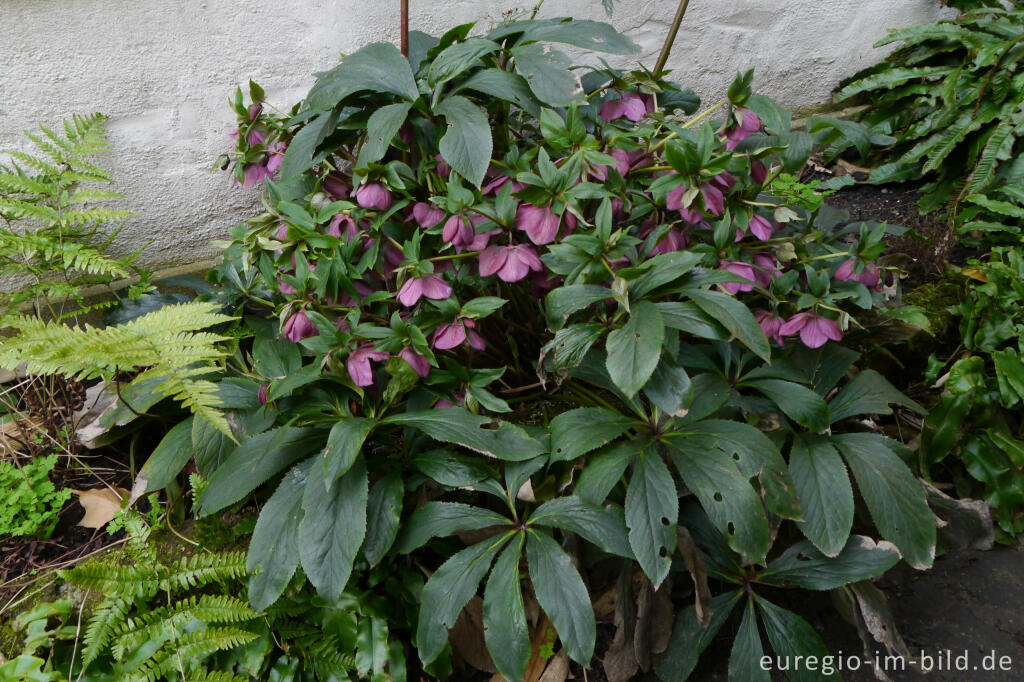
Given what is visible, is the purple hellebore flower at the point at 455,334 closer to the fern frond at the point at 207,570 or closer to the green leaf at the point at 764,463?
the green leaf at the point at 764,463

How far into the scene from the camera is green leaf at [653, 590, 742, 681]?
1.50 meters

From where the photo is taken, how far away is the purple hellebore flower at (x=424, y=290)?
1.49 metres

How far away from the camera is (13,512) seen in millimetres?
1767

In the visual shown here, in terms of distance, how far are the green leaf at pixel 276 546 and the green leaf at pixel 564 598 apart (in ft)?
1.63

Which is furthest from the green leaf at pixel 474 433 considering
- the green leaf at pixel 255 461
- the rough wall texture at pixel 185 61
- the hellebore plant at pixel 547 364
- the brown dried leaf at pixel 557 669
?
the rough wall texture at pixel 185 61

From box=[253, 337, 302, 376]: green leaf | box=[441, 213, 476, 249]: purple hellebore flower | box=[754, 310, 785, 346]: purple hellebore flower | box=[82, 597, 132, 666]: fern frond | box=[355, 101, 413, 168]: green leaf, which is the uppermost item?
box=[355, 101, 413, 168]: green leaf

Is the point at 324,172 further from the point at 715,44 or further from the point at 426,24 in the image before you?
the point at 715,44

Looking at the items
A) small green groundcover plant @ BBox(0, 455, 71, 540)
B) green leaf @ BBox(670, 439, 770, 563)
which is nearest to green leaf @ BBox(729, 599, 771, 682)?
green leaf @ BBox(670, 439, 770, 563)

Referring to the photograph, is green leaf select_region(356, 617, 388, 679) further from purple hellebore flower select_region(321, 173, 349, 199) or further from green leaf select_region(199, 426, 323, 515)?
purple hellebore flower select_region(321, 173, 349, 199)

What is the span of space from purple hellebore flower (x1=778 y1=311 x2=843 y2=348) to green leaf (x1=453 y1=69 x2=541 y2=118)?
76cm

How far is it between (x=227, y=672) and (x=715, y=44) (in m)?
2.72

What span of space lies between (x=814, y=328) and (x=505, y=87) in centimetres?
89

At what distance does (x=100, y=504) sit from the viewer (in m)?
1.85

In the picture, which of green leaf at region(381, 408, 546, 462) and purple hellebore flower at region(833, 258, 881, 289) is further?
purple hellebore flower at region(833, 258, 881, 289)
